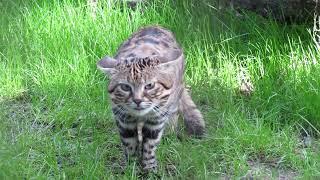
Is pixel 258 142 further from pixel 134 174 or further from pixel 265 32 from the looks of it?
pixel 265 32

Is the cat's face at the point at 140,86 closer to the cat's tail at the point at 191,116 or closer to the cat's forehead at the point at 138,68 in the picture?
the cat's forehead at the point at 138,68

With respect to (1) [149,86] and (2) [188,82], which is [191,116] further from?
(1) [149,86]

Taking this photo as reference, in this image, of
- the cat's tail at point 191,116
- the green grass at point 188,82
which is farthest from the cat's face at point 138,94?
the cat's tail at point 191,116

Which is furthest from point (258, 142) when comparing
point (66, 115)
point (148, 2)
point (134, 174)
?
point (148, 2)

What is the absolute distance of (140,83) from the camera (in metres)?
4.24

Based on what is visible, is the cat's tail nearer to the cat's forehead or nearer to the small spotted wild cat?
the small spotted wild cat

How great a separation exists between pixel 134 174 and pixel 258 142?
1090mm

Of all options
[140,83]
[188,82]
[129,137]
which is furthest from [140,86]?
[188,82]

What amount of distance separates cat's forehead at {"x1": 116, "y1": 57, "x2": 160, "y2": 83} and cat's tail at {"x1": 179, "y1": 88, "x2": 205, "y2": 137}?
0.94 m

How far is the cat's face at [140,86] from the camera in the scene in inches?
167

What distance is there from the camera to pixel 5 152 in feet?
14.0

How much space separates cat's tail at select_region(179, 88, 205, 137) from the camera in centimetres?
514

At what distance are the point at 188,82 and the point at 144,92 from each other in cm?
168

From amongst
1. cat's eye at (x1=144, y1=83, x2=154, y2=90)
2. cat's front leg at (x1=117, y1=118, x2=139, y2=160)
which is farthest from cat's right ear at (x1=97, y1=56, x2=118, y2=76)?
cat's front leg at (x1=117, y1=118, x2=139, y2=160)
